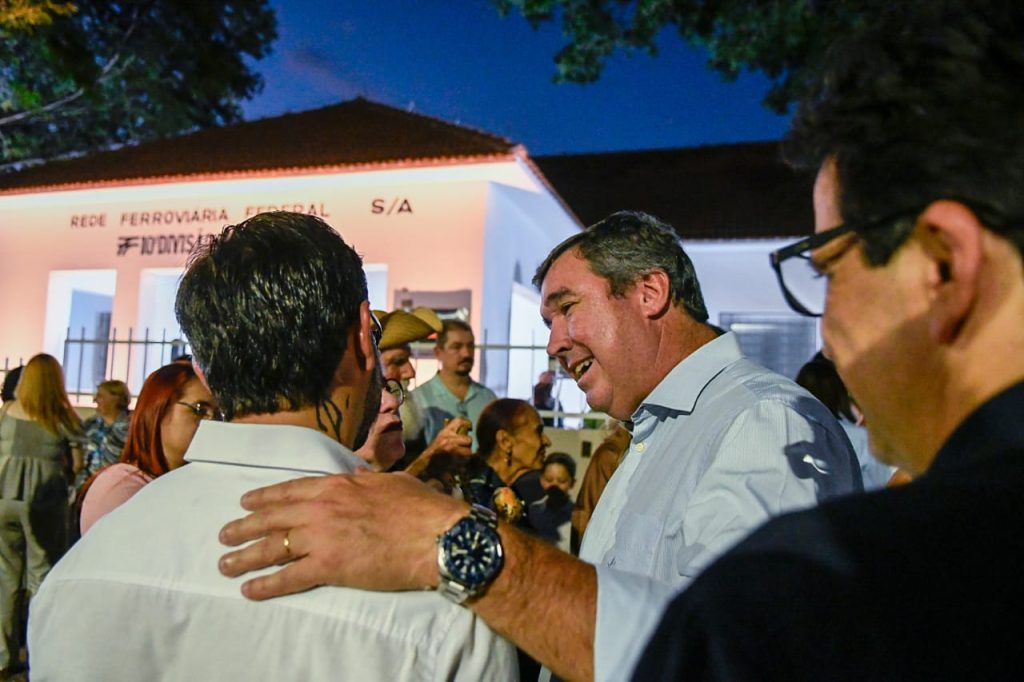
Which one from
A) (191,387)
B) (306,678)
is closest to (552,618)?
(306,678)

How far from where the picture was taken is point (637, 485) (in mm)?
2004

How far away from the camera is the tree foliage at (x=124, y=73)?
1711 cm

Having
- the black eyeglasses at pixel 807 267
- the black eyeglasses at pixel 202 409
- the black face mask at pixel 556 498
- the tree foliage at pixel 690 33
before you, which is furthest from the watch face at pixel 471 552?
the tree foliage at pixel 690 33

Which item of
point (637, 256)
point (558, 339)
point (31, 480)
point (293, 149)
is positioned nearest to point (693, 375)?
point (637, 256)

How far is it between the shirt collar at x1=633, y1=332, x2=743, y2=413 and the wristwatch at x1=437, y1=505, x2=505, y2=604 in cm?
95

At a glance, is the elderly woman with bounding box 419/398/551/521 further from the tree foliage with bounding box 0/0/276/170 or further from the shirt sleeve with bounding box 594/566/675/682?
the tree foliage with bounding box 0/0/276/170

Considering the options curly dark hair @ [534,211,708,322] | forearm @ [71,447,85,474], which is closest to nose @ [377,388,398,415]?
curly dark hair @ [534,211,708,322]

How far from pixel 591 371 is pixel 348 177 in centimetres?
850

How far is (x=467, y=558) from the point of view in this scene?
117 cm

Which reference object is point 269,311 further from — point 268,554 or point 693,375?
point 693,375

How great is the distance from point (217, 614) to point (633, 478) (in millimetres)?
1226

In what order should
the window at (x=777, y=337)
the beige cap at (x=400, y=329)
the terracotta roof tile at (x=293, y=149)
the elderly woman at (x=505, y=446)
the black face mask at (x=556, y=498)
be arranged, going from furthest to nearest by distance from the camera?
1. the window at (x=777, y=337)
2. the terracotta roof tile at (x=293, y=149)
3. the black face mask at (x=556, y=498)
4. the elderly woman at (x=505, y=446)
5. the beige cap at (x=400, y=329)

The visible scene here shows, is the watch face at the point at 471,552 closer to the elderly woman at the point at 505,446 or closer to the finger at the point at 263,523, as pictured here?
the finger at the point at 263,523

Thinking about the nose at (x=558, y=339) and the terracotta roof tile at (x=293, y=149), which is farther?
the terracotta roof tile at (x=293, y=149)
